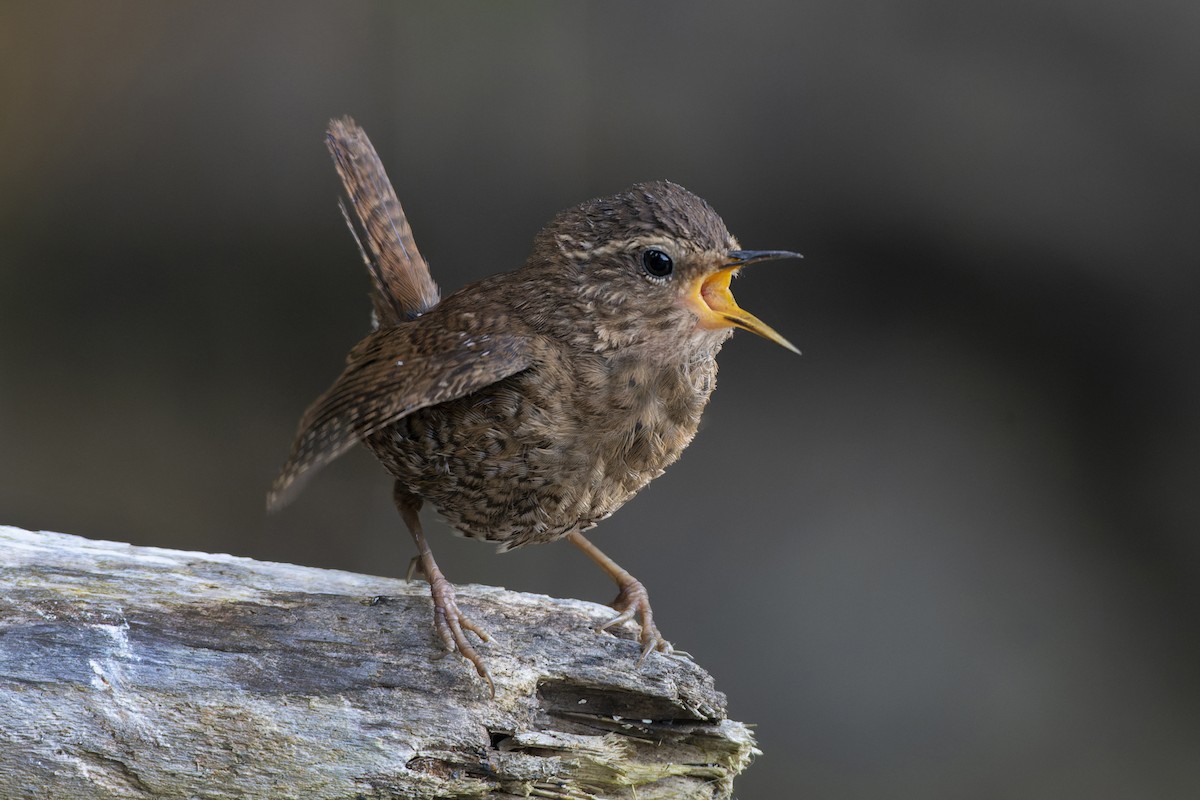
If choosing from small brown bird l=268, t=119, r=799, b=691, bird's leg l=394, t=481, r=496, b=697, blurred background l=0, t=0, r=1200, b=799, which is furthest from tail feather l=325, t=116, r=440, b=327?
blurred background l=0, t=0, r=1200, b=799

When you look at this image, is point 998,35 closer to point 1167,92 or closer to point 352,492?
point 1167,92

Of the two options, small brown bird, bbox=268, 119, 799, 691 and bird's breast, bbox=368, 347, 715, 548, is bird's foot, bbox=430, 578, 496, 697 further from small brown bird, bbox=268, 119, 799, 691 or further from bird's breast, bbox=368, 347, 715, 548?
bird's breast, bbox=368, 347, 715, 548

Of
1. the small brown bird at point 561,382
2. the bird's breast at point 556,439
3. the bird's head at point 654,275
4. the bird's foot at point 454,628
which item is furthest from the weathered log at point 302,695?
the bird's head at point 654,275

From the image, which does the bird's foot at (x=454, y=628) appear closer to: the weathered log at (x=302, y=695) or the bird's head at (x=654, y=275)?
the weathered log at (x=302, y=695)

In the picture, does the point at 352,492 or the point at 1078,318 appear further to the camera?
the point at 352,492

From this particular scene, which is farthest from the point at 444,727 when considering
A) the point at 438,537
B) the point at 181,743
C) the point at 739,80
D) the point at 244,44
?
the point at 244,44

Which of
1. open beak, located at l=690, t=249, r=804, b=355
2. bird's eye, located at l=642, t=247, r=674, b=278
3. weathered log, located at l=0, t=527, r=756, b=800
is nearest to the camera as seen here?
weathered log, located at l=0, t=527, r=756, b=800
